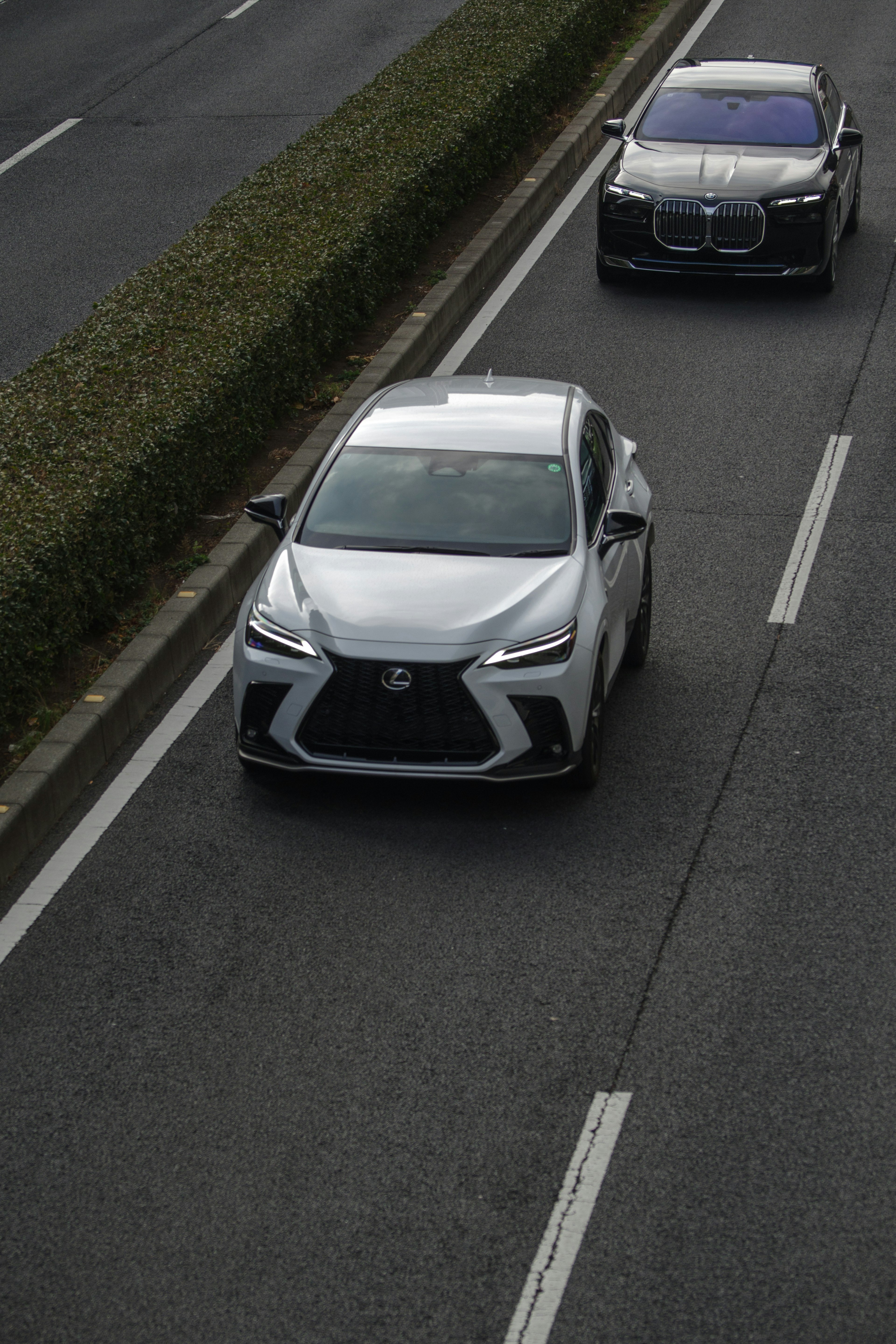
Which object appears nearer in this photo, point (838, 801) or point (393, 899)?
point (393, 899)

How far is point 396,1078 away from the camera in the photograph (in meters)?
6.09

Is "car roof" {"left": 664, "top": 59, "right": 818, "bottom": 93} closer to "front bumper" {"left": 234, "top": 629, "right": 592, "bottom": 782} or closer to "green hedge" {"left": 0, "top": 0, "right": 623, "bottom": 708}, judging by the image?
"green hedge" {"left": 0, "top": 0, "right": 623, "bottom": 708}

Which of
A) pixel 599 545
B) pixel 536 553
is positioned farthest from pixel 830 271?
pixel 536 553

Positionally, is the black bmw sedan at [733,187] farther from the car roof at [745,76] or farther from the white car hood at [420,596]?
the white car hood at [420,596]

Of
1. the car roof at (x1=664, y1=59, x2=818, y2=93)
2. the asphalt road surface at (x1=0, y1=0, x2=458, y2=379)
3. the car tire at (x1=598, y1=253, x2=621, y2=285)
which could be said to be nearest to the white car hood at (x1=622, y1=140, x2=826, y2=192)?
the car tire at (x1=598, y1=253, x2=621, y2=285)

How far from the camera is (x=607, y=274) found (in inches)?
623

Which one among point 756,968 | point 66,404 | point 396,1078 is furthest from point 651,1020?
point 66,404

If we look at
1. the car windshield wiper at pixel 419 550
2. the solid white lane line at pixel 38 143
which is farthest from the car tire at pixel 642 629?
the solid white lane line at pixel 38 143

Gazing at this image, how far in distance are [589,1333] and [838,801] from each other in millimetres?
3547

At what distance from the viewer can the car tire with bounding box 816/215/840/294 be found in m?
15.2

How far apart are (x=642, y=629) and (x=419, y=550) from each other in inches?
69.0

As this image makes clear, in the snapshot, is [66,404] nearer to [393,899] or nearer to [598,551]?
[598,551]

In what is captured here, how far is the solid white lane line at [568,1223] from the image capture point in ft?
16.3

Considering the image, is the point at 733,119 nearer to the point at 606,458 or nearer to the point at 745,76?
the point at 745,76
